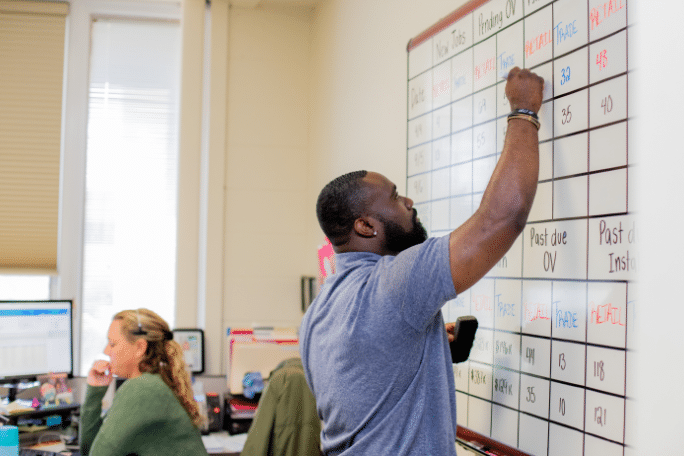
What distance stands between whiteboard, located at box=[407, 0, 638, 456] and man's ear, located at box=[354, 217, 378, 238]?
1.27ft

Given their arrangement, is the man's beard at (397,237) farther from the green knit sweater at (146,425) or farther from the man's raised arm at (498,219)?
the green knit sweater at (146,425)

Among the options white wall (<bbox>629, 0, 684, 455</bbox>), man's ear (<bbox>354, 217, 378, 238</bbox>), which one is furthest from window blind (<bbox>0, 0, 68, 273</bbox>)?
white wall (<bbox>629, 0, 684, 455</bbox>)

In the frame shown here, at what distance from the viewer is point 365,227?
118cm

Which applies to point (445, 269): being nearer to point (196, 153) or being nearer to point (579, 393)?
point (579, 393)

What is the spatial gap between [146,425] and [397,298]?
3.55 ft

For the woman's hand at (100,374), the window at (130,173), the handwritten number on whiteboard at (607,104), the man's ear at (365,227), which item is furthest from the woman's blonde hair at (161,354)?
the handwritten number on whiteboard at (607,104)

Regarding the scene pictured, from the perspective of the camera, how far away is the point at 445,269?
949 mm

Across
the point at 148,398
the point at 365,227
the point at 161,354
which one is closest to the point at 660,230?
the point at 365,227

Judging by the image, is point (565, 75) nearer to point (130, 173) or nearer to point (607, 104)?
point (607, 104)

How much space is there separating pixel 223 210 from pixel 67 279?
89 centimetres

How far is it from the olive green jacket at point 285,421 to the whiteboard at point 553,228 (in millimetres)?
529

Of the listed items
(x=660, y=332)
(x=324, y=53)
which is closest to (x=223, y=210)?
(x=324, y=53)

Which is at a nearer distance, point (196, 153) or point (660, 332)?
point (660, 332)

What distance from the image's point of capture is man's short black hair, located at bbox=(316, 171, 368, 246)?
1.19 meters
